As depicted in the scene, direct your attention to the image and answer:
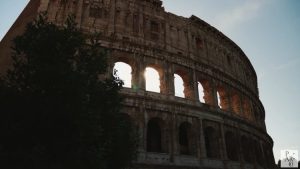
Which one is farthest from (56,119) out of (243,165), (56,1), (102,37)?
(243,165)

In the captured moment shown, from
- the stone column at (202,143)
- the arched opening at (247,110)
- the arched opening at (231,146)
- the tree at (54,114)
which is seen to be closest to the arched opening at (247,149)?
the arched opening at (231,146)

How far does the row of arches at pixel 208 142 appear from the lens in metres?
14.0

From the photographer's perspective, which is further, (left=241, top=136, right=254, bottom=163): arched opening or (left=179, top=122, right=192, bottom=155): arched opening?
(left=241, top=136, right=254, bottom=163): arched opening

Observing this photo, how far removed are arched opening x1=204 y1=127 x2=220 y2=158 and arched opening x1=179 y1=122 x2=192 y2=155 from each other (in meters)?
1.44

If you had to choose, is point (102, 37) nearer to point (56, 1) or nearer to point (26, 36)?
point (56, 1)

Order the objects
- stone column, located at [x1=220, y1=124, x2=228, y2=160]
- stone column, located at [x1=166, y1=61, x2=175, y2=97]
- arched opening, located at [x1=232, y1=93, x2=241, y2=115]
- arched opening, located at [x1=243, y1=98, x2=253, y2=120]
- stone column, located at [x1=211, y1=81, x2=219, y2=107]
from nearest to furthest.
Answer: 1. stone column, located at [x1=166, y1=61, x2=175, y2=97]
2. stone column, located at [x1=220, y1=124, x2=228, y2=160]
3. stone column, located at [x1=211, y1=81, x2=219, y2=107]
4. arched opening, located at [x1=232, y1=93, x2=241, y2=115]
5. arched opening, located at [x1=243, y1=98, x2=253, y2=120]

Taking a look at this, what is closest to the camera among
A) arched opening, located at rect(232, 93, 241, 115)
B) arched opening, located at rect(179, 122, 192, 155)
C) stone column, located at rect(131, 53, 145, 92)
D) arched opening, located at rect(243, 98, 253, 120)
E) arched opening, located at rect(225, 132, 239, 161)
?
stone column, located at rect(131, 53, 145, 92)

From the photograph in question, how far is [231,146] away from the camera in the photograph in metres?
16.9

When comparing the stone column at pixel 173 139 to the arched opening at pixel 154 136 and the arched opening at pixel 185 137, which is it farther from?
the arched opening at pixel 185 137

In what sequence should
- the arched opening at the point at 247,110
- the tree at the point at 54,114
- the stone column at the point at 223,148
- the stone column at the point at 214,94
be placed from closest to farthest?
the tree at the point at 54,114
the stone column at the point at 223,148
the stone column at the point at 214,94
the arched opening at the point at 247,110

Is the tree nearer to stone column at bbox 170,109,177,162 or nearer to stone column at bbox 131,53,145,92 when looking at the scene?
stone column at bbox 170,109,177,162

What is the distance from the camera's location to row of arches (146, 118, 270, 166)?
46.1ft

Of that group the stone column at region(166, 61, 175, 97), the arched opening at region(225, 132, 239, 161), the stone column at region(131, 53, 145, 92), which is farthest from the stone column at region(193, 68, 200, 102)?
the stone column at region(131, 53, 145, 92)

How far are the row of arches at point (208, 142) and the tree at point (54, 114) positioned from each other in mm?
5972
